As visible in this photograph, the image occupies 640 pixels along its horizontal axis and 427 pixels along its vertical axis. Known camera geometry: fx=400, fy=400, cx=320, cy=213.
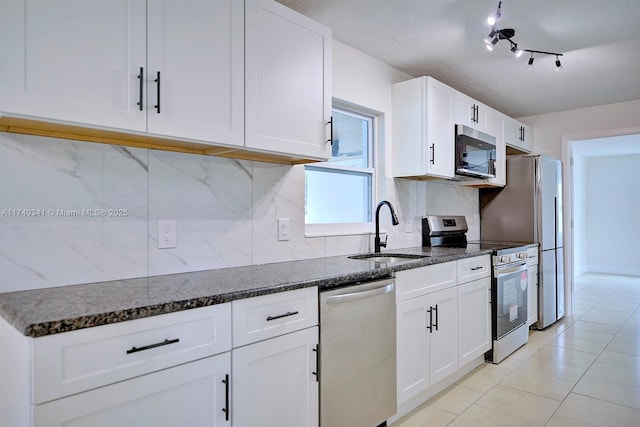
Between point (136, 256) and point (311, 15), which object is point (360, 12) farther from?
point (136, 256)

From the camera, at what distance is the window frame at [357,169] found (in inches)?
103

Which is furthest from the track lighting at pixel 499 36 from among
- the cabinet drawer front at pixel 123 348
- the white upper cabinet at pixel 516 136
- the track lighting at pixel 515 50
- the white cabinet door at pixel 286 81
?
the cabinet drawer front at pixel 123 348

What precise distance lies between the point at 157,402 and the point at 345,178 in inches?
78.9

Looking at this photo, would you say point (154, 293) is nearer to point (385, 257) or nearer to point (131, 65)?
point (131, 65)

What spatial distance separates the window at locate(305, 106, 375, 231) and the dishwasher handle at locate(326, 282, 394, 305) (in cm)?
74

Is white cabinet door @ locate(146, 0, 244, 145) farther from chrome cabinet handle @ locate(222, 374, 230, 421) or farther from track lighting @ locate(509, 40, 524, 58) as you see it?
track lighting @ locate(509, 40, 524, 58)

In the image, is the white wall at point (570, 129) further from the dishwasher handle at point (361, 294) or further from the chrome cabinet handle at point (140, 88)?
the chrome cabinet handle at point (140, 88)

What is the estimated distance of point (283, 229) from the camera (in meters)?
2.30

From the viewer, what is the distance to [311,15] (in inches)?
92.5

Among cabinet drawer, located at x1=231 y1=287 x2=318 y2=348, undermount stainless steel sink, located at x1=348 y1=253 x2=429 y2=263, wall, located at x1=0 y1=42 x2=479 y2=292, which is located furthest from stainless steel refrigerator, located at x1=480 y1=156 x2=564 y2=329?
cabinet drawer, located at x1=231 y1=287 x2=318 y2=348

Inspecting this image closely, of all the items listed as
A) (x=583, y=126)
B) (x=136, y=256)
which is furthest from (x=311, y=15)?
(x=583, y=126)

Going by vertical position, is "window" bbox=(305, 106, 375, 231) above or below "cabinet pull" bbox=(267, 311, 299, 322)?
above

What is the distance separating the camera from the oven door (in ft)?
10.2

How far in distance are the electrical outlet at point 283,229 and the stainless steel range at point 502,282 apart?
5.10 ft
